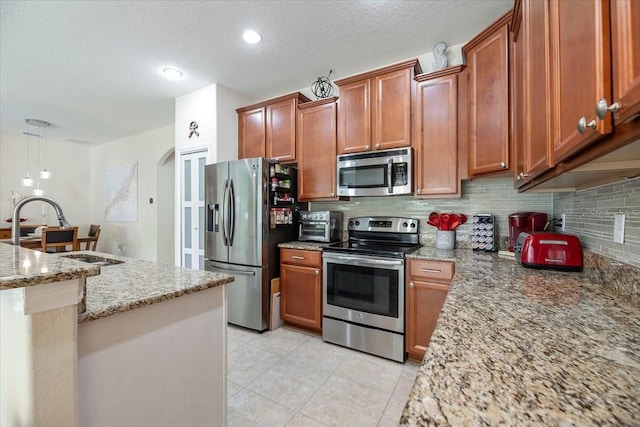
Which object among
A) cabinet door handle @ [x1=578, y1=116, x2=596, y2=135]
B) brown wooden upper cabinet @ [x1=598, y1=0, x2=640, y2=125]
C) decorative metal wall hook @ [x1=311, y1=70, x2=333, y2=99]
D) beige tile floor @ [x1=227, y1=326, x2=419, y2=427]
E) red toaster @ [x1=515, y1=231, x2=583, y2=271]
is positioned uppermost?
decorative metal wall hook @ [x1=311, y1=70, x2=333, y2=99]

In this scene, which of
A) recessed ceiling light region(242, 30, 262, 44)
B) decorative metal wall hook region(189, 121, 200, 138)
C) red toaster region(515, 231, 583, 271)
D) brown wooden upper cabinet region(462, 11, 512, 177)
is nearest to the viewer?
red toaster region(515, 231, 583, 271)

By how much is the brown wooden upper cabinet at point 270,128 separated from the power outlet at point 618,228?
2493mm

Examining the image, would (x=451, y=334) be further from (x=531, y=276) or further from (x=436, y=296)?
(x=436, y=296)

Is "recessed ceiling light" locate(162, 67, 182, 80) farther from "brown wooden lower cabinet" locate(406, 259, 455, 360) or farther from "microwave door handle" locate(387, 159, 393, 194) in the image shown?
"brown wooden lower cabinet" locate(406, 259, 455, 360)

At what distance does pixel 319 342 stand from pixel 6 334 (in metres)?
2.13

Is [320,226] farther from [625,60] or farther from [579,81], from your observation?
[625,60]

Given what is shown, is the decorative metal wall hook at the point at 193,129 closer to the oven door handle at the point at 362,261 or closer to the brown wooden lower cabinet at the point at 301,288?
the brown wooden lower cabinet at the point at 301,288

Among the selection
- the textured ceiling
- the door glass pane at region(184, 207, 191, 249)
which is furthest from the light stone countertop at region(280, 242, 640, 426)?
the door glass pane at region(184, 207, 191, 249)

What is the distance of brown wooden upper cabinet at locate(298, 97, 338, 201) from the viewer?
2760 mm

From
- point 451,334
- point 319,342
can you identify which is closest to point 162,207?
point 319,342

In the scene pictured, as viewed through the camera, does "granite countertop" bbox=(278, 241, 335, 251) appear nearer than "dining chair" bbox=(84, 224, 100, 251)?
Yes

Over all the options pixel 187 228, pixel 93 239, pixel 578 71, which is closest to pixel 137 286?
pixel 578 71

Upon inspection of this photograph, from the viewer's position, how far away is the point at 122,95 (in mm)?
3461

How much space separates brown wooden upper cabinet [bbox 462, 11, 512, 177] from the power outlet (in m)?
0.80
